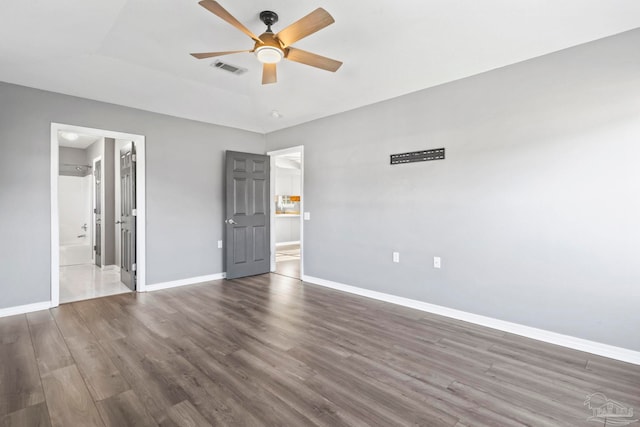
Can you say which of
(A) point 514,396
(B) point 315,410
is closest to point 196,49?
(B) point 315,410

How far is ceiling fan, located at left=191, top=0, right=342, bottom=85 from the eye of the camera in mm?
2139

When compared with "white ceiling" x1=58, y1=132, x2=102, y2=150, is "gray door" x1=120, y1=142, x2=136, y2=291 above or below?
below

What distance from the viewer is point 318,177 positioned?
510 centimetres

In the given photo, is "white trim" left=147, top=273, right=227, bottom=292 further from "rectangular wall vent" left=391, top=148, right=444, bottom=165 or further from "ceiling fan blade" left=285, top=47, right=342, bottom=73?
"ceiling fan blade" left=285, top=47, right=342, bottom=73

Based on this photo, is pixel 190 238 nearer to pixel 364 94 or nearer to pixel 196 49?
pixel 196 49

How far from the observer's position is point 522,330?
3084mm

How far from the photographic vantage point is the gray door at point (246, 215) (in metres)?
5.30

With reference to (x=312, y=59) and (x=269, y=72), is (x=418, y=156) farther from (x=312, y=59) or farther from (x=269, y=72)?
(x=269, y=72)

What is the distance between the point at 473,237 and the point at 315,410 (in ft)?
8.02

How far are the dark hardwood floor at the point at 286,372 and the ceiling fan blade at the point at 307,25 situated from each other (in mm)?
2534

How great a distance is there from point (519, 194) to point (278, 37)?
266 cm

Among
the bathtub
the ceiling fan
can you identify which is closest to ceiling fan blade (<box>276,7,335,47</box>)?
the ceiling fan

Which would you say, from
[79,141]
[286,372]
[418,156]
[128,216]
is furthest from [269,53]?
[79,141]

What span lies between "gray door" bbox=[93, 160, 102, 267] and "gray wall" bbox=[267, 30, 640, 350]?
5.52 m
